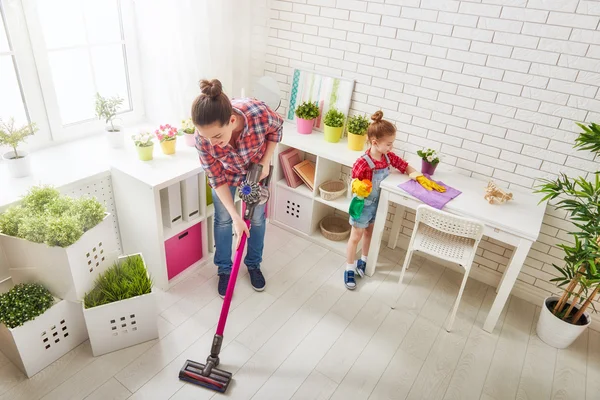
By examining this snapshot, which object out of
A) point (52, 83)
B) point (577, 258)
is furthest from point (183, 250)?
point (577, 258)

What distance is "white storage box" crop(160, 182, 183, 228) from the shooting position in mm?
2352

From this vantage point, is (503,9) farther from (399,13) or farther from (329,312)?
(329,312)

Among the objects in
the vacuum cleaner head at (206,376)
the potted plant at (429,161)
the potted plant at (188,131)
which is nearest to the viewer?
the vacuum cleaner head at (206,376)

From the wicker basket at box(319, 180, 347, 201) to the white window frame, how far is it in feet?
4.49

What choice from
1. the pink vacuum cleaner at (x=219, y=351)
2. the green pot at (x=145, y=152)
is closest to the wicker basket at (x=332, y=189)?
the pink vacuum cleaner at (x=219, y=351)

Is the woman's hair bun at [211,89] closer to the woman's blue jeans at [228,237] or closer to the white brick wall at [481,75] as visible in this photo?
the woman's blue jeans at [228,237]

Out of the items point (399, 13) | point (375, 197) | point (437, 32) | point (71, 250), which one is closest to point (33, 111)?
point (71, 250)

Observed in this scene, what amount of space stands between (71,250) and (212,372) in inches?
33.1

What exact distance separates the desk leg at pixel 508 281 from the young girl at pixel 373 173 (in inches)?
19.8

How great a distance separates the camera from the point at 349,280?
2.66m

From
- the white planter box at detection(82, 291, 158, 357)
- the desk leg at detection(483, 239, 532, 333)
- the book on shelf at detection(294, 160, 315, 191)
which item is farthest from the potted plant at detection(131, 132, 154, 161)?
the desk leg at detection(483, 239, 532, 333)

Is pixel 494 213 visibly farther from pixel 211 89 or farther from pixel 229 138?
pixel 211 89

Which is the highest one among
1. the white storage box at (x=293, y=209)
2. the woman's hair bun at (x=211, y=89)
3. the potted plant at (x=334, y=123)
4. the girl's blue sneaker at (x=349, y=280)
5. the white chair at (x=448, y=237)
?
the woman's hair bun at (x=211, y=89)

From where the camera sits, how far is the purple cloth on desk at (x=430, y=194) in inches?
89.3
